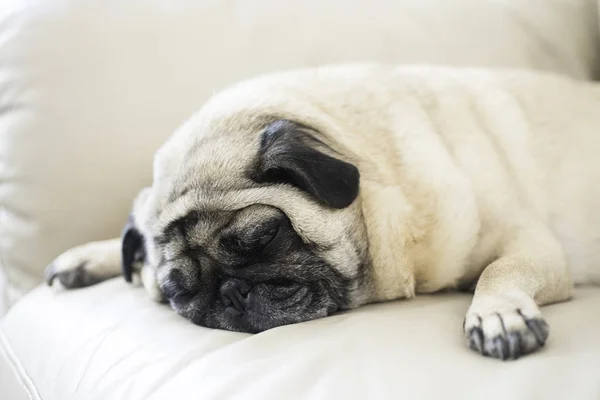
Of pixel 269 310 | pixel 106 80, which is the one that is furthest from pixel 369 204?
pixel 106 80

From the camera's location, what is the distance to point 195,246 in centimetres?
143

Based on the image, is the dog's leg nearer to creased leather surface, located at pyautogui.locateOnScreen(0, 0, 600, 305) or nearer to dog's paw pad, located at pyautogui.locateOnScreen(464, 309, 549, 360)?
dog's paw pad, located at pyautogui.locateOnScreen(464, 309, 549, 360)

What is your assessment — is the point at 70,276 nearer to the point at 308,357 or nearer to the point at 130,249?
the point at 130,249

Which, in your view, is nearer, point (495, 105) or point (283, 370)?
point (283, 370)

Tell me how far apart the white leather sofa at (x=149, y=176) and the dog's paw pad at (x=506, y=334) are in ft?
0.09

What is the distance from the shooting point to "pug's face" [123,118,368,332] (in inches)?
53.0

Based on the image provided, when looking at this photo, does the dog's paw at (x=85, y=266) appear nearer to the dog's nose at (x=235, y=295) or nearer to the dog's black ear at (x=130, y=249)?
the dog's black ear at (x=130, y=249)

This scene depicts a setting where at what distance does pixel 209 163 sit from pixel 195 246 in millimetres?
187

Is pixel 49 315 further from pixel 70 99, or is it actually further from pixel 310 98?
pixel 310 98

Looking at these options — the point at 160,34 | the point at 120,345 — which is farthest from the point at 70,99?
the point at 120,345

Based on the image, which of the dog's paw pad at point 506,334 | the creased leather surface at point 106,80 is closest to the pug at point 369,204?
the dog's paw pad at point 506,334

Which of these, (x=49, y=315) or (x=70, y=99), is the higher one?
(x=70, y=99)

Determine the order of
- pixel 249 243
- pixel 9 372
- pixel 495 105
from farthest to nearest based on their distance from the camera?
pixel 495 105
pixel 9 372
pixel 249 243

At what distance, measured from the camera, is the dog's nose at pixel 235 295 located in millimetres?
1363
